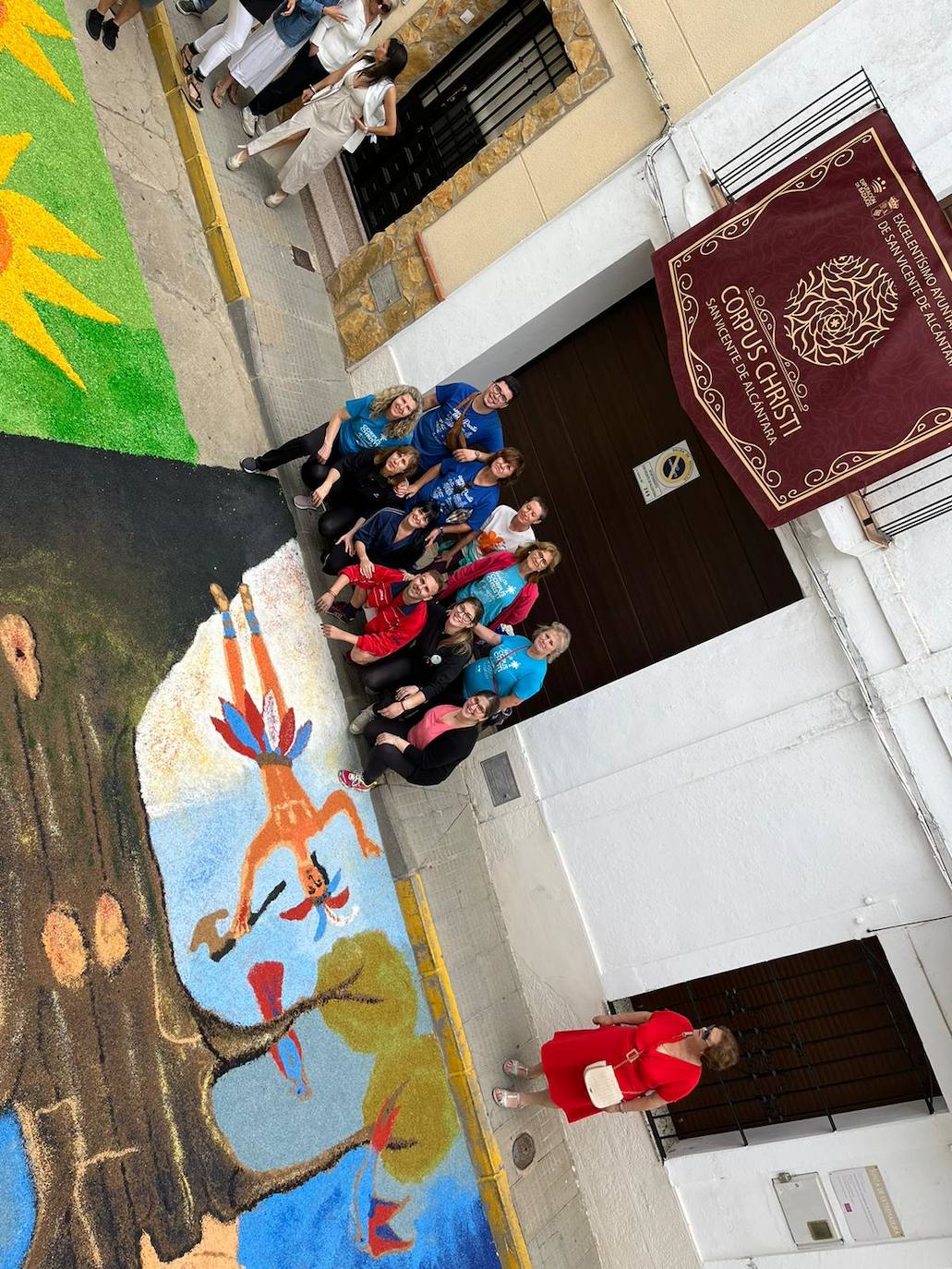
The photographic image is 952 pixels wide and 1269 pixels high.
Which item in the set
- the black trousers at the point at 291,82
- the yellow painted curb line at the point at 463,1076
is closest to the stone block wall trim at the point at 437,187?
the black trousers at the point at 291,82

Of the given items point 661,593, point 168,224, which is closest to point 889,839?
point 661,593

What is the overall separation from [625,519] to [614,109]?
2.27m

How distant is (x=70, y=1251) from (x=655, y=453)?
15.0 ft

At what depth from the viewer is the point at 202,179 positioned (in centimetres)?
504

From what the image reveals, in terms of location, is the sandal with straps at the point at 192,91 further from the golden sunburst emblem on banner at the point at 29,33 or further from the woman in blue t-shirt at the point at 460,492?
the woman in blue t-shirt at the point at 460,492

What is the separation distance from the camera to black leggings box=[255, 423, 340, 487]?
462 cm

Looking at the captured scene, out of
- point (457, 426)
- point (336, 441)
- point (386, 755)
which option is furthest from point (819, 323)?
point (386, 755)

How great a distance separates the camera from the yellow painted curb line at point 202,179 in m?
5.03

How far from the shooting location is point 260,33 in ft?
16.5

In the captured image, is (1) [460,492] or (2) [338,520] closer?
(1) [460,492]

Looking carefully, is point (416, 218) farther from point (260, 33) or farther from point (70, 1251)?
point (70, 1251)

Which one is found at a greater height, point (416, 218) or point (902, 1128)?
point (416, 218)

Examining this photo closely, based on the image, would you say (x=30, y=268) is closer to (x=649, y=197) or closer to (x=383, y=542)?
(x=383, y=542)

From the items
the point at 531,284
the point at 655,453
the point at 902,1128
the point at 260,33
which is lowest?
the point at 902,1128
